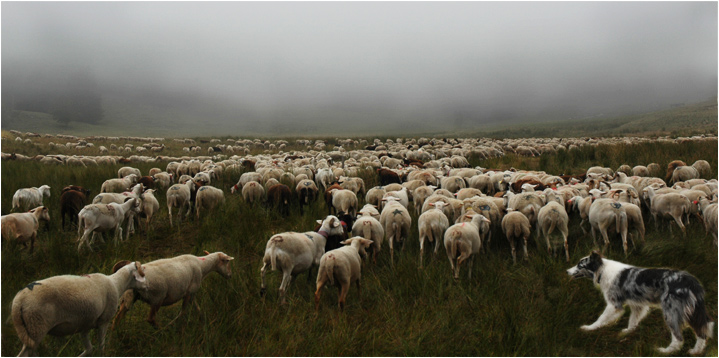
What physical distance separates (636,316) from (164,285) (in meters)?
6.09

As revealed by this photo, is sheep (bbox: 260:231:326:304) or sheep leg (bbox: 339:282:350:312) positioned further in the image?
sheep (bbox: 260:231:326:304)

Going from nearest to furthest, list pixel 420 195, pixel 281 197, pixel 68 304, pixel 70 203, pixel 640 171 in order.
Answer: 1. pixel 68 304
2. pixel 70 203
3. pixel 420 195
4. pixel 281 197
5. pixel 640 171

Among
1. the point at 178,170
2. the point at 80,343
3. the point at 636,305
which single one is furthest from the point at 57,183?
the point at 636,305

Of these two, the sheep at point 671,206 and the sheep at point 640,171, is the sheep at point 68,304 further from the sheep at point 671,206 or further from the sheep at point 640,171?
the sheep at point 640,171

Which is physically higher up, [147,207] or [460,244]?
[147,207]

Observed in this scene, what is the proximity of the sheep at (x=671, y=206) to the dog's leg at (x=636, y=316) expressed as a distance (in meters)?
4.18

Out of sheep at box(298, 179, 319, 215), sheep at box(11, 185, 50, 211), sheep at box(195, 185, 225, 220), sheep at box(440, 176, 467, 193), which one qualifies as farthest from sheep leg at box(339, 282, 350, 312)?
sheep at box(11, 185, 50, 211)

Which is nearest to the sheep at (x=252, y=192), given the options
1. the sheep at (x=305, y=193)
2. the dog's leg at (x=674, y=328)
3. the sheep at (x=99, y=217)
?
the sheep at (x=305, y=193)

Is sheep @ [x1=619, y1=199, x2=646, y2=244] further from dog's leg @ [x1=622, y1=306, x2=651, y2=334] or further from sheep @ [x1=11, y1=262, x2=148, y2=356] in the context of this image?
sheep @ [x1=11, y1=262, x2=148, y2=356]

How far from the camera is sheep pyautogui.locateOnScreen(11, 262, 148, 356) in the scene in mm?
2941

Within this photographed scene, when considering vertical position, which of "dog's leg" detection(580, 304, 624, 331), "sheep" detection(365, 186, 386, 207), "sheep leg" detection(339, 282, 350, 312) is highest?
"sheep" detection(365, 186, 386, 207)

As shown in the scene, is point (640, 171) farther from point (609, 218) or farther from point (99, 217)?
point (99, 217)

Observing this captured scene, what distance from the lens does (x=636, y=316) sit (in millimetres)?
4344

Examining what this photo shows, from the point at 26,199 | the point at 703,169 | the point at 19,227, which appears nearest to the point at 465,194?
the point at 19,227
